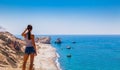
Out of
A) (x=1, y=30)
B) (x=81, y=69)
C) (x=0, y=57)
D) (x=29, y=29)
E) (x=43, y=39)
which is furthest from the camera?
(x=43, y=39)

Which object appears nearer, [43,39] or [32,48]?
[32,48]

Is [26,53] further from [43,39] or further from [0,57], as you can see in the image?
[43,39]

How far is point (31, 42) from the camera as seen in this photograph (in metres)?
15.2

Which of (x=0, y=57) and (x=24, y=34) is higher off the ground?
(x=24, y=34)

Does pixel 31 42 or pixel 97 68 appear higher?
pixel 31 42

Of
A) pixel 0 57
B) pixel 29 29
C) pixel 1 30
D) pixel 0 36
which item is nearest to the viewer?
pixel 29 29

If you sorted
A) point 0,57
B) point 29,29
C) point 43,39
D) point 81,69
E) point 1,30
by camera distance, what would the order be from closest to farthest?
1. point 29,29
2. point 0,57
3. point 81,69
4. point 1,30
5. point 43,39

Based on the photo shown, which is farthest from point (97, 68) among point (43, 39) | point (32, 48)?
point (43, 39)

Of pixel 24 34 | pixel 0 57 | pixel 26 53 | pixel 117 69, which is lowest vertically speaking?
pixel 117 69

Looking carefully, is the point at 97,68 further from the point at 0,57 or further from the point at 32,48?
the point at 32,48

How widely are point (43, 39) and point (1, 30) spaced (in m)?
110

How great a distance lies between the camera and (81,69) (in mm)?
64500

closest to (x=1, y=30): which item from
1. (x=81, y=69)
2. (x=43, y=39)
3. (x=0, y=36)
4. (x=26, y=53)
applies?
(x=0, y=36)

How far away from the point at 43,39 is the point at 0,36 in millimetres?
119734
